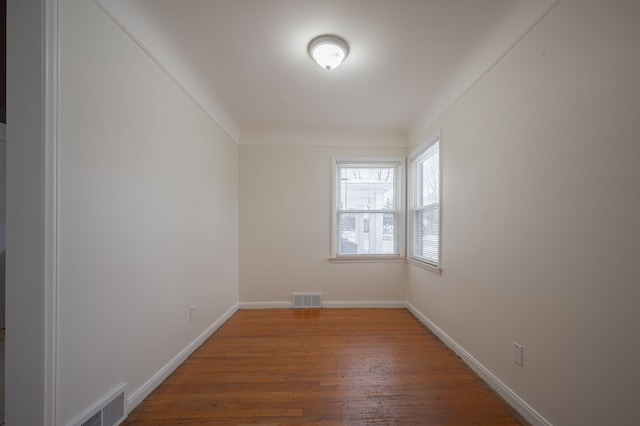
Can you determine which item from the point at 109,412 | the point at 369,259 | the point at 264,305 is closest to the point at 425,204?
the point at 369,259

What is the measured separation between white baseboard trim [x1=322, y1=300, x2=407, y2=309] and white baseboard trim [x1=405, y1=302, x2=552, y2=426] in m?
0.81

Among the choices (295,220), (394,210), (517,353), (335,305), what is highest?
(394,210)

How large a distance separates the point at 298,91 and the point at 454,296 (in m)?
2.54

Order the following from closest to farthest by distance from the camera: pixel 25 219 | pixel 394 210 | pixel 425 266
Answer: pixel 25 219 < pixel 425 266 < pixel 394 210

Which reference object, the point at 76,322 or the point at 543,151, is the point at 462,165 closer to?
the point at 543,151

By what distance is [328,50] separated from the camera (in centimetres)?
194

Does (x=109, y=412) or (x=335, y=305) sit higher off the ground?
(x=109, y=412)

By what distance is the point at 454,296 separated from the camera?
97.1 inches

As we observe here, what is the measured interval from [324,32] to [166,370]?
9.15 feet

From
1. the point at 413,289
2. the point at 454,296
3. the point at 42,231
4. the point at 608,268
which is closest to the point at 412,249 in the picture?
the point at 413,289

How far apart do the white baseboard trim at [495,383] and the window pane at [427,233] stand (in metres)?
0.77

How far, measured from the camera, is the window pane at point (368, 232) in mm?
3863

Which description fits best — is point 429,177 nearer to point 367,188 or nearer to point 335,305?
point 367,188

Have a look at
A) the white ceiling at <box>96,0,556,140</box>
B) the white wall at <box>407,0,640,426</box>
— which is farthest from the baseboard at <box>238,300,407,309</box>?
the white ceiling at <box>96,0,556,140</box>
